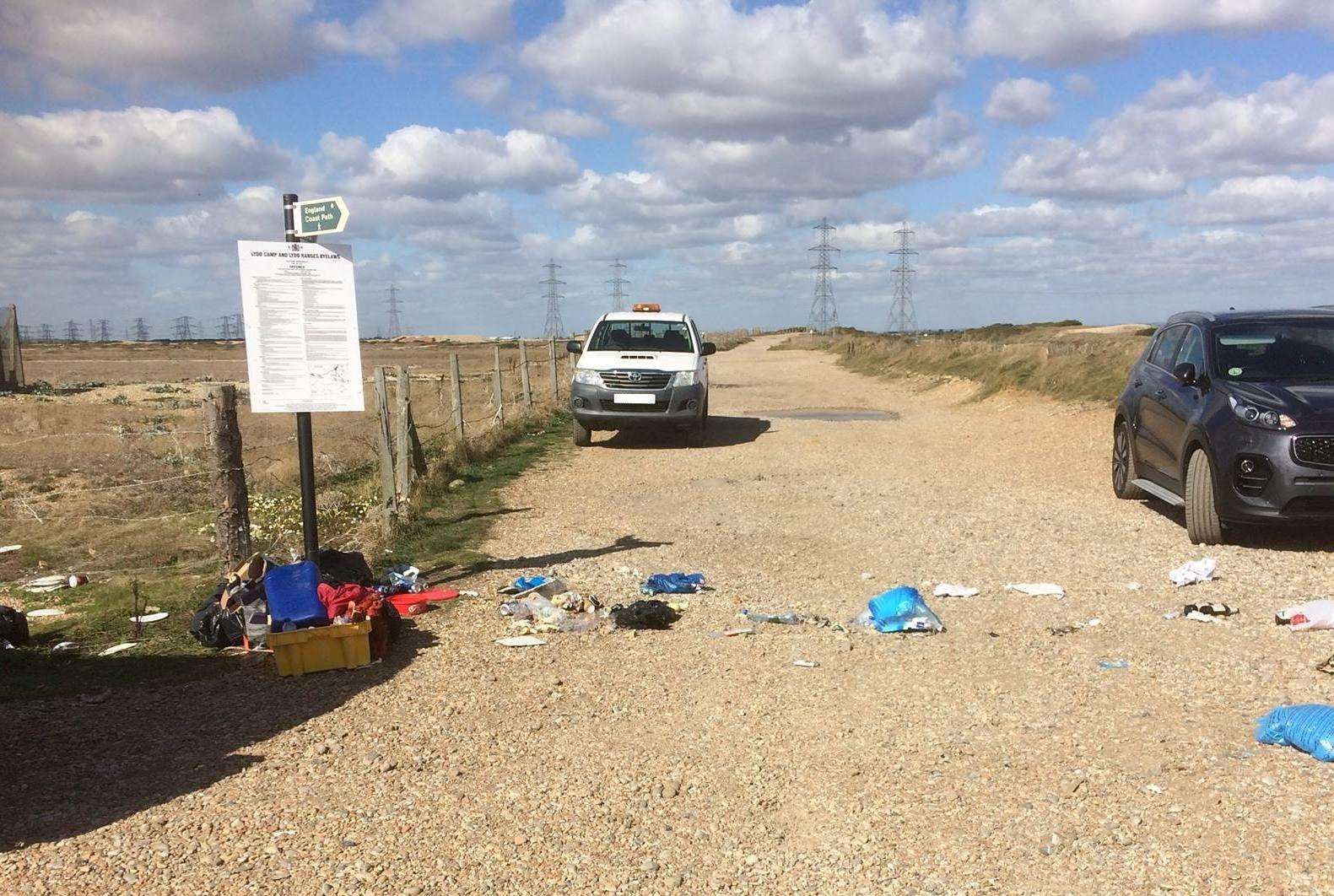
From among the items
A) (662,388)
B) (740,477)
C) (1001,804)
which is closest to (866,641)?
(1001,804)

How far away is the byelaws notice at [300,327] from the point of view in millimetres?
6711

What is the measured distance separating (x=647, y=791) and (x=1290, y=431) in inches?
238

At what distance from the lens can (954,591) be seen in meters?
7.46

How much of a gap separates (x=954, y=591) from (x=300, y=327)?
460 cm

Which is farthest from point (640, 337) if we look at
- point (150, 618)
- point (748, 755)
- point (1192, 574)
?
point (748, 755)

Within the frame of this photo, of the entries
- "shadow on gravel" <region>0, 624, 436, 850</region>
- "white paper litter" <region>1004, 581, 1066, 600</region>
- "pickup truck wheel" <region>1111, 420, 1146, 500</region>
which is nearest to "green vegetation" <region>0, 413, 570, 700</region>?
"shadow on gravel" <region>0, 624, 436, 850</region>

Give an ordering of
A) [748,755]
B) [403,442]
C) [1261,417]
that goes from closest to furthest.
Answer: [748,755] < [1261,417] < [403,442]

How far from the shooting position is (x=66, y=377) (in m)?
45.5

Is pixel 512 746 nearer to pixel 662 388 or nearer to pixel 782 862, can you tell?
pixel 782 862

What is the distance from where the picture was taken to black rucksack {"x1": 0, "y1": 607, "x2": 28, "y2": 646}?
644cm

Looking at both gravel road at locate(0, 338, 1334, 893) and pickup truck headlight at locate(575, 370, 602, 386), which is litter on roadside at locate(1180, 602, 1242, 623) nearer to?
gravel road at locate(0, 338, 1334, 893)

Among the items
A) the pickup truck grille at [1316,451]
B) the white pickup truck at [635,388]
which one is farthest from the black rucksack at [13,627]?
the white pickup truck at [635,388]

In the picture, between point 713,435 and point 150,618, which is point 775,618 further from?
point 713,435

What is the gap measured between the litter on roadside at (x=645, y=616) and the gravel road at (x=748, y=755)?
0.12 m
